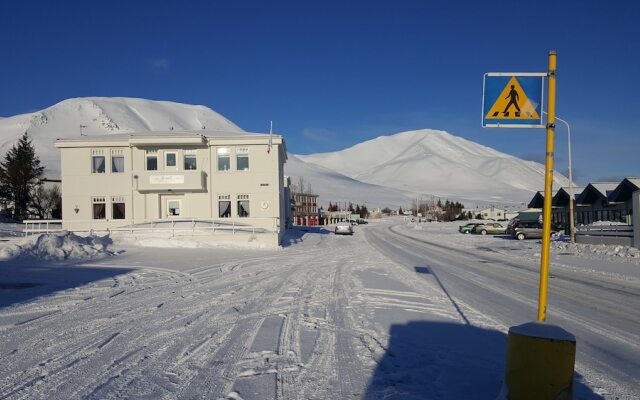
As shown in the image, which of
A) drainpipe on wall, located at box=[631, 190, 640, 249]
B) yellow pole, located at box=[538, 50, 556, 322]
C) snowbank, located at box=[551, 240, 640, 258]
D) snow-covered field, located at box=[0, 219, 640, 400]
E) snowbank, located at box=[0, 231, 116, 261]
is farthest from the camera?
drainpipe on wall, located at box=[631, 190, 640, 249]

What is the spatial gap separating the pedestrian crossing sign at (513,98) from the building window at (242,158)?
1234 inches

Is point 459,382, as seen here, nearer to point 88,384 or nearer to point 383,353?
point 383,353

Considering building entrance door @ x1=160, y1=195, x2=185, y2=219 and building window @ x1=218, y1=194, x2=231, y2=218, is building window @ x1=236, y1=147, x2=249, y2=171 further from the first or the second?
building entrance door @ x1=160, y1=195, x2=185, y2=219

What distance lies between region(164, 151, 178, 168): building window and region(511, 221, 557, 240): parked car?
29.9 metres

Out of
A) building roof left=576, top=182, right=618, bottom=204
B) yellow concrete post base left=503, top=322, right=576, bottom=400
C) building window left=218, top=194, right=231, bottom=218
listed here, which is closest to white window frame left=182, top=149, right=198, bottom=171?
building window left=218, top=194, right=231, bottom=218

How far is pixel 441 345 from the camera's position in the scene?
292 inches

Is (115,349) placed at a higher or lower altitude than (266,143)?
lower

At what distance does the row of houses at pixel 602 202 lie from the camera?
37.0 metres

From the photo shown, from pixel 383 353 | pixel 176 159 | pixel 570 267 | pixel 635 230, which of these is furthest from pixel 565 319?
pixel 176 159

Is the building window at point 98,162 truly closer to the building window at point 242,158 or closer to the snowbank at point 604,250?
the building window at point 242,158

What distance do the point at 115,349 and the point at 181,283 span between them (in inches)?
271

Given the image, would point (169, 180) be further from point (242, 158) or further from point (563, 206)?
point (563, 206)

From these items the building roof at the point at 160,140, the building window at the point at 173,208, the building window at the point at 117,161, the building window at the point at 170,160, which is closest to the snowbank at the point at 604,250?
the building roof at the point at 160,140

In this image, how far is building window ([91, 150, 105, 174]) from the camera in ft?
119
